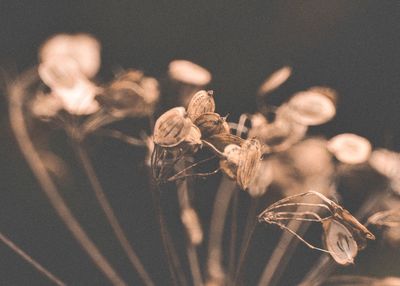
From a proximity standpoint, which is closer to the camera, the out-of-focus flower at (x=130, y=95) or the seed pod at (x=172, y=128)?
the seed pod at (x=172, y=128)

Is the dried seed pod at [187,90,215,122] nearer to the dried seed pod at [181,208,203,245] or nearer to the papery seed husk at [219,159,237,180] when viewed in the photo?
the papery seed husk at [219,159,237,180]

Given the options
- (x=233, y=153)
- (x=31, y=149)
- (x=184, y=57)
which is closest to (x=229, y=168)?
(x=233, y=153)

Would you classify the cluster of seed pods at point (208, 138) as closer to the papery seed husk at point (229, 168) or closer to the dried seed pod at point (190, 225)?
the papery seed husk at point (229, 168)

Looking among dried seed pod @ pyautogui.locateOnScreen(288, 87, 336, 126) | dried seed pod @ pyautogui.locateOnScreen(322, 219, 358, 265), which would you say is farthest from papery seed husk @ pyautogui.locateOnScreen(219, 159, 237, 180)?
dried seed pod @ pyautogui.locateOnScreen(288, 87, 336, 126)

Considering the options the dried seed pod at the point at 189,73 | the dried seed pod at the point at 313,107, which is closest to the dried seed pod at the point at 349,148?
the dried seed pod at the point at 313,107

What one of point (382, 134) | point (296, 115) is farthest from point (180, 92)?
point (382, 134)

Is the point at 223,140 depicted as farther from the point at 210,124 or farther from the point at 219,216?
the point at 219,216
